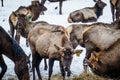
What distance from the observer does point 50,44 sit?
33.9 ft

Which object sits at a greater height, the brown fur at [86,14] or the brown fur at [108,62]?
the brown fur at [108,62]

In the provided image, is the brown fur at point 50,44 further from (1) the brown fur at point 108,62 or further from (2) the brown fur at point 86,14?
(2) the brown fur at point 86,14

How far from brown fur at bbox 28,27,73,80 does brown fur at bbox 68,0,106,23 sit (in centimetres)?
771

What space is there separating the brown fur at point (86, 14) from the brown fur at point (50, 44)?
771 centimetres

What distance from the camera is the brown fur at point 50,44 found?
32.3 feet

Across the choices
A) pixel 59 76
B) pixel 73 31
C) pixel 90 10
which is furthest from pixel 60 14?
pixel 59 76

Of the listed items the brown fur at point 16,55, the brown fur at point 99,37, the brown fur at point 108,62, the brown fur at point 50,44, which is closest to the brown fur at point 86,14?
the brown fur at point 99,37

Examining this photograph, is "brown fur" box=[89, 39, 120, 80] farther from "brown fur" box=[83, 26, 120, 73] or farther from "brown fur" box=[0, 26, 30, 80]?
"brown fur" box=[0, 26, 30, 80]

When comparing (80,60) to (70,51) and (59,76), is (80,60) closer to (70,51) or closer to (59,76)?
(59,76)

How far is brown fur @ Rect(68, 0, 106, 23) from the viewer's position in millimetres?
19000

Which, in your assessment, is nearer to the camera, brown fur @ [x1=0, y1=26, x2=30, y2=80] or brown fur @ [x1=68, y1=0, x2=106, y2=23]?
brown fur @ [x1=0, y1=26, x2=30, y2=80]

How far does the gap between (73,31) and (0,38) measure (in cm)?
452

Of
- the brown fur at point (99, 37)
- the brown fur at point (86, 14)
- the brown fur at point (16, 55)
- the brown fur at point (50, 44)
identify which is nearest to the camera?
the brown fur at point (16, 55)

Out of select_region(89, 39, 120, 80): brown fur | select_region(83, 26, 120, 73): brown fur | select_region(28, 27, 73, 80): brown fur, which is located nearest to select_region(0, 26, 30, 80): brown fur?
select_region(28, 27, 73, 80): brown fur
